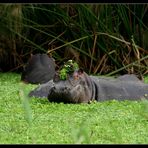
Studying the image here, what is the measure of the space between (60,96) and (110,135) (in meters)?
0.85

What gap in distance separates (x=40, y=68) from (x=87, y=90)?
1138 mm

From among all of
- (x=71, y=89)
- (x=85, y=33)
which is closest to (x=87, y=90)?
(x=71, y=89)

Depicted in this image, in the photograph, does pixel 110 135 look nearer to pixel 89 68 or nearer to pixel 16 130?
pixel 16 130

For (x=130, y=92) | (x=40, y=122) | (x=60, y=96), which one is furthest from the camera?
(x=130, y=92)

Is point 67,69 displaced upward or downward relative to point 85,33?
upward

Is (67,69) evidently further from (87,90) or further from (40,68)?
(40,68)

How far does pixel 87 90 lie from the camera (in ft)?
9.60

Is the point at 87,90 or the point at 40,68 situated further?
the point at 40,68

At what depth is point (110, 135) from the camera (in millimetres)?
1940

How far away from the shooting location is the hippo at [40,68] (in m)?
3.94

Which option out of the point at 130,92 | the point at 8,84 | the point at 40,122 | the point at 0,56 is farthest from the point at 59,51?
the point at 40,122

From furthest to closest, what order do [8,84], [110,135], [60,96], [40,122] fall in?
[8,84] → [60,96] → [40,122] → [110,135]

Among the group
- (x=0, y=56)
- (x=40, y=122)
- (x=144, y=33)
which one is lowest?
(x=0, y=56)

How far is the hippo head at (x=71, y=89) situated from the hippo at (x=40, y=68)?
101 cm
